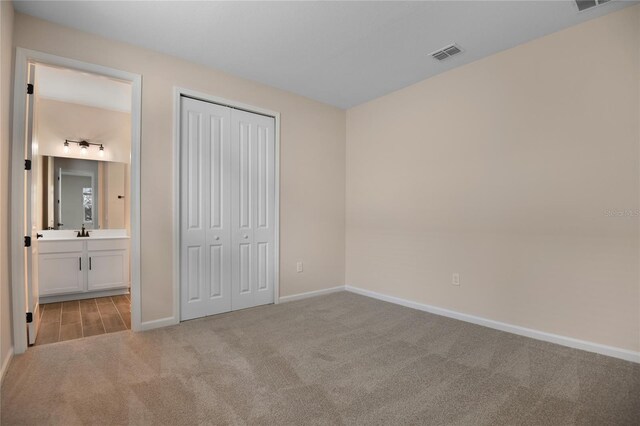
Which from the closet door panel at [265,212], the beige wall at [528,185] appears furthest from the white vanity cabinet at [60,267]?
the beige wall at [528,185]

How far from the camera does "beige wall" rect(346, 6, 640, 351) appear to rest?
8.27 feet

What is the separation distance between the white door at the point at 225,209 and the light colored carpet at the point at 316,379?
0.57 meters

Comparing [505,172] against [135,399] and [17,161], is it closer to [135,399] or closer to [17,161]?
[135,399]

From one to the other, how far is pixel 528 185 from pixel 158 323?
3.83 metres

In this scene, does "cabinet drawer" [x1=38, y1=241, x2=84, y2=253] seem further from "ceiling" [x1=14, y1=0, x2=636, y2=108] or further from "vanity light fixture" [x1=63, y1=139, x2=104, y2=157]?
"ceiling" [x1=14, y1=0, x2=636, y2=108]

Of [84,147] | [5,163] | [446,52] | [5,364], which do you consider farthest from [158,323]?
[446,52]

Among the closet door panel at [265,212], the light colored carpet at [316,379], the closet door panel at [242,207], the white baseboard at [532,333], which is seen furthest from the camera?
the closet door panel at [265,212]

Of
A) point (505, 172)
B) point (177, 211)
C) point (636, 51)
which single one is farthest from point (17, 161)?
point (636, 51)

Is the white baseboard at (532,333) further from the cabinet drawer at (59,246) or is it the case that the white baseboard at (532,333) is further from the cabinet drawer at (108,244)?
the cabinet drawer at (59,246)

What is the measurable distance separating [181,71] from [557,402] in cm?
418

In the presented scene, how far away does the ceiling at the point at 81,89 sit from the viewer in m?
3.77

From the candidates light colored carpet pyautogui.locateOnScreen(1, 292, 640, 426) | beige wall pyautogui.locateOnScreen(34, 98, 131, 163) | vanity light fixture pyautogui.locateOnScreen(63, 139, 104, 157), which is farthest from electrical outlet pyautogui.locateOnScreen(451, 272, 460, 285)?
vanity light fixture pyautogui.locateOnScreen(63, 139, 104, 157)

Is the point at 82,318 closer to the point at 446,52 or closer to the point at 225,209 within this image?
the point at 225,209

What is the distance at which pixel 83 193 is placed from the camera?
4.73 m
